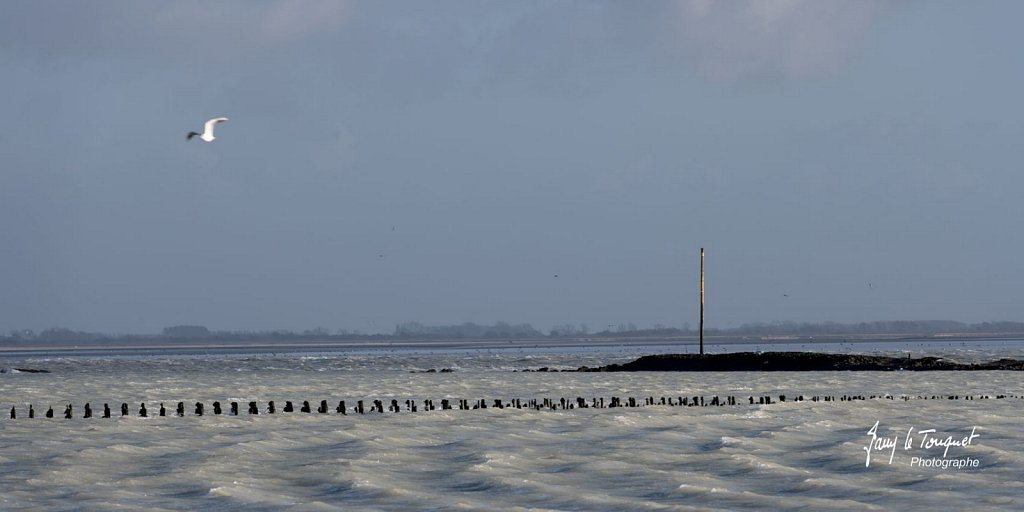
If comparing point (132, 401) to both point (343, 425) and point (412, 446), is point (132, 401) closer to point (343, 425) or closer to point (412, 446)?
point (343, 425)

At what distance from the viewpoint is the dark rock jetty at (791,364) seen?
6600 centimetres

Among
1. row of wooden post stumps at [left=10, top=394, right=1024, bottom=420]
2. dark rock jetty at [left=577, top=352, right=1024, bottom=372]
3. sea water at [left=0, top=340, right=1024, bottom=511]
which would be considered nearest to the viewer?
sea water at [left=0, top=340, right=1024, bottom=511]

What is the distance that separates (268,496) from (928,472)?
35.5ft

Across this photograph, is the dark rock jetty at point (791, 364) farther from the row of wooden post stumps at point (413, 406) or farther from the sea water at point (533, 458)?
the sea water at point (533, 458)

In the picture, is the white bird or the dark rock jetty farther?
the dark rock jetty

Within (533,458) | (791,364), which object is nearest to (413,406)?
(533,458)

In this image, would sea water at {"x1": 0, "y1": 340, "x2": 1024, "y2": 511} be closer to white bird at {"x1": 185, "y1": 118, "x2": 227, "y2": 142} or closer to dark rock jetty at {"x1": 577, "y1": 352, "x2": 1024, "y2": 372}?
white bird at {"x1": 185, "y1": 118, "x2": 227, "y2": 142}

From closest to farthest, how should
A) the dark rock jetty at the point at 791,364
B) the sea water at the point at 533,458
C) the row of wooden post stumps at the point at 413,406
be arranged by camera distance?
the sea water at the point at 533,458
the row of wooden post stumps at the point at 413,406
the dark rock jetty at the point at 791,364

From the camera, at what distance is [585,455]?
24.5m

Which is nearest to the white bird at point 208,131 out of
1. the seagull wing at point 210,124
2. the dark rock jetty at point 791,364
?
the seagull wing at point 210,124

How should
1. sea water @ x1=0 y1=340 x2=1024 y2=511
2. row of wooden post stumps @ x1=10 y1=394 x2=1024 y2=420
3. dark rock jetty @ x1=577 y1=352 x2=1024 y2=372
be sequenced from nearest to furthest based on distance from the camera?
→ sea water @ x1=0 y1=340 x2=1024 y2=511
row of wooden post stumps @ x1=10 y1=394 x2=1024 y2=420
dark rock jetty @ x1=577 y1=352 x2=1024 y2=372

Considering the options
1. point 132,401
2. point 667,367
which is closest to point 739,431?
point 132,401

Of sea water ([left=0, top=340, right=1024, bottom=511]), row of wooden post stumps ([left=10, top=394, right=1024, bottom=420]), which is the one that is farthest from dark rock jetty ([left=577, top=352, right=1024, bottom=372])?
sea water ([left=0, top=340, right=1024, bottom=511])

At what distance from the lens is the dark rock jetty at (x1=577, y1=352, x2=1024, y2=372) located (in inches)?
2598
